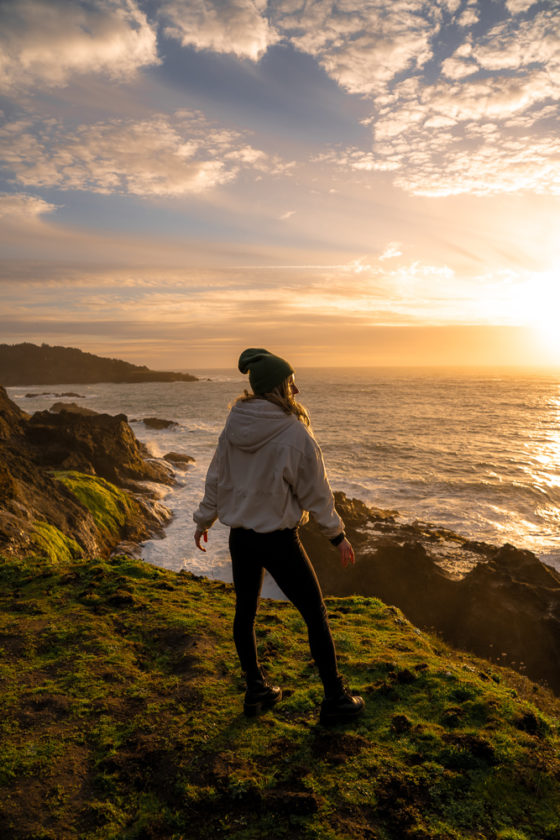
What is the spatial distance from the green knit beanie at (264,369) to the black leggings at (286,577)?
109cm

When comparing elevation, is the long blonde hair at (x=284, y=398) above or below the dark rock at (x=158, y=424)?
above

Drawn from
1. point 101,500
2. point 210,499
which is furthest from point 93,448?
point 210,499

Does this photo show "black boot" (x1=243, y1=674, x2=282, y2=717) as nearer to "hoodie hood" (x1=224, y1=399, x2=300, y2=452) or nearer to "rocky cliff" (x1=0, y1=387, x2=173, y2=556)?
"hoodie hood" (x1=224, y1=399, x2=300, y2=452)

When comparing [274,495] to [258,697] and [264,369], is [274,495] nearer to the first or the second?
[264,369]

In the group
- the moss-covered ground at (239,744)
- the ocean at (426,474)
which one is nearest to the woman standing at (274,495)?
the moss-covered ground at (239,744)

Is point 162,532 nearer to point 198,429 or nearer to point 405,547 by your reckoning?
point 405,547

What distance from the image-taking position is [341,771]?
3.24 m

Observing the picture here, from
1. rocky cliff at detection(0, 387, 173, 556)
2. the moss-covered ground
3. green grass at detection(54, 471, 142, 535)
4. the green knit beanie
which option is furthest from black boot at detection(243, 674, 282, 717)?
green grass at detection(54, 471, 142, 535)

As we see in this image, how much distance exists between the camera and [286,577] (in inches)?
137

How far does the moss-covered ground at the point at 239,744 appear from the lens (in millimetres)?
2846

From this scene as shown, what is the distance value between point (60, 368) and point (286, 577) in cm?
18803

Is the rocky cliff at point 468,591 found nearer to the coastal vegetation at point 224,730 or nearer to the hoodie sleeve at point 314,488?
the coastal vegetation at point 224,730

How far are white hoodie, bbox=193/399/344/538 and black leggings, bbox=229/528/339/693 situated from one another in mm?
125

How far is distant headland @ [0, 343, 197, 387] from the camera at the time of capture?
549 ft
